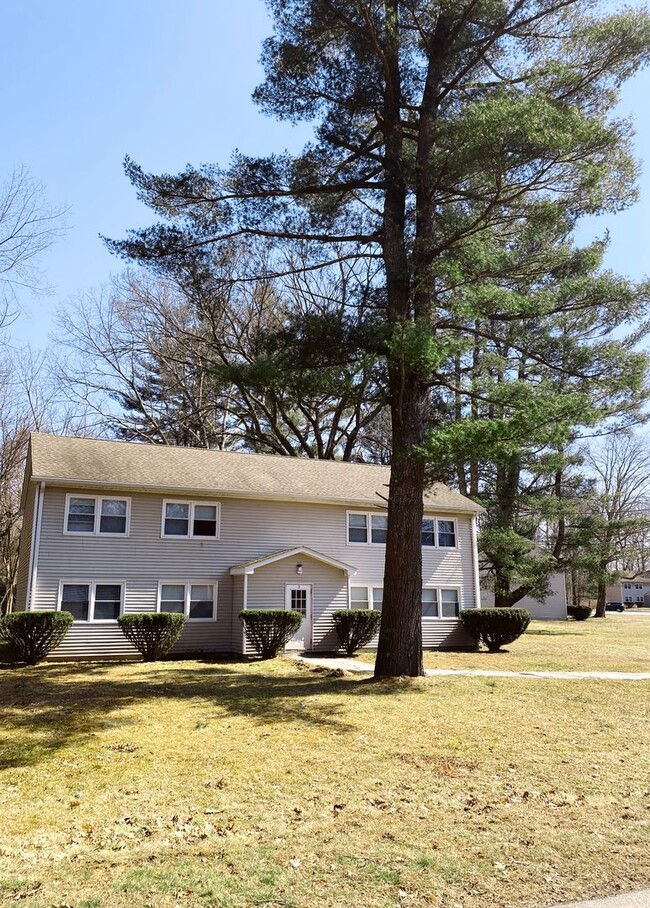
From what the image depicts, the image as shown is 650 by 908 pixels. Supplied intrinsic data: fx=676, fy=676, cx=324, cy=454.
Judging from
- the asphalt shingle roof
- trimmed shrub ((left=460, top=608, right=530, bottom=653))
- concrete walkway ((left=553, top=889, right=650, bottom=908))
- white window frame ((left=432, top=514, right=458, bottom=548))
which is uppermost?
the asphalt shingle roof

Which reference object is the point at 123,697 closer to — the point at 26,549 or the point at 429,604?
the point at 26,549

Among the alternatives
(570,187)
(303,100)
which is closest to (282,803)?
(570,187)

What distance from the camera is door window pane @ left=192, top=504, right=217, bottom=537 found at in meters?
18.3

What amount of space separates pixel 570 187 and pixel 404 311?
10.7ft

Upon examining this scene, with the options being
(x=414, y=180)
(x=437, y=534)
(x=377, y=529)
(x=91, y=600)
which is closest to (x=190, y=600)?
(x=91, y=600)

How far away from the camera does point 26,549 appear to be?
58.5 ft

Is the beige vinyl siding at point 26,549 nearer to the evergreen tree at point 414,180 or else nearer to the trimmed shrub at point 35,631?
the trimmed shrub at point 35,631

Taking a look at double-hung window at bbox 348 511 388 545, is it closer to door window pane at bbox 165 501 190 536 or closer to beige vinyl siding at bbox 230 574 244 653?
beige vinyl siding at bbox 230 574 244 653

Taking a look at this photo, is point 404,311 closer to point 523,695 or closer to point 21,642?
point 523,695

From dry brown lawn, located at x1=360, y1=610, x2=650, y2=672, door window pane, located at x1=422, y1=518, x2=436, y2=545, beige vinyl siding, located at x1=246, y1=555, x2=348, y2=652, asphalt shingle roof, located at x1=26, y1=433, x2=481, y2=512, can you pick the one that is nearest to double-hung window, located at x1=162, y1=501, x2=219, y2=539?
asphalt shingle roof, located at x1=26, y1=433, x2=481, y2=512

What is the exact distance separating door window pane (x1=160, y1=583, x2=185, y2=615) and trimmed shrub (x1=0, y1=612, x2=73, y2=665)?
2.95 meters

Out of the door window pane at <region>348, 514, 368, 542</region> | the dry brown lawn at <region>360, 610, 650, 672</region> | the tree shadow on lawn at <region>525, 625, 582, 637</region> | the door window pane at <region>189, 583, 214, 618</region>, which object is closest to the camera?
the dry brown lawn at <region>360, 610, 650, 672</region>

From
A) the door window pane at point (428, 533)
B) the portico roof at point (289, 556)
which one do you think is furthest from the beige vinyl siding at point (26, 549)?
the door window pane at point (428, 533)

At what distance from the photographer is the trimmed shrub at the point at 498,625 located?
1962 centimetres
